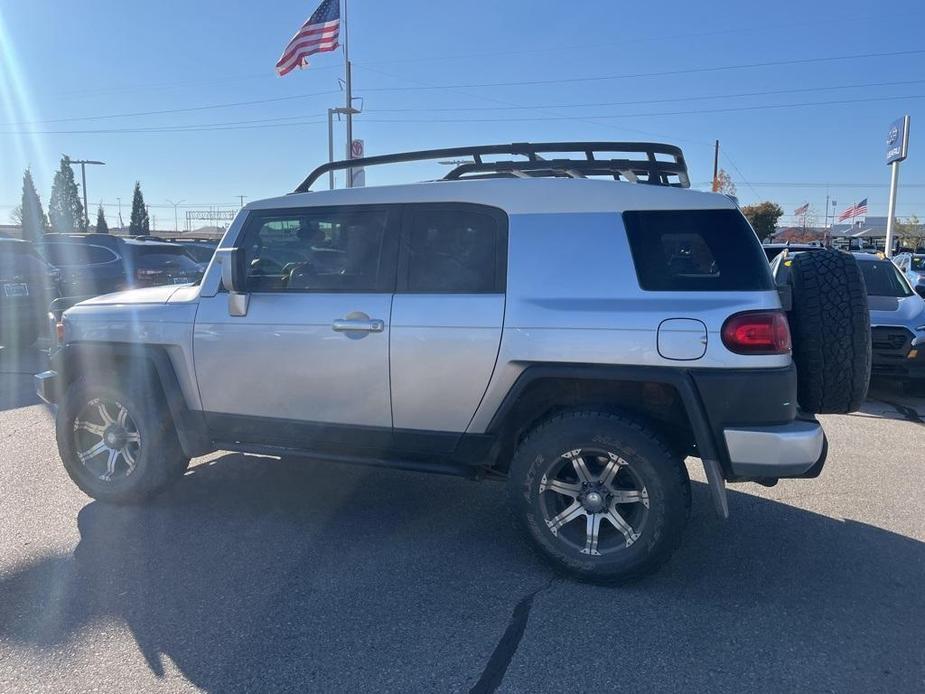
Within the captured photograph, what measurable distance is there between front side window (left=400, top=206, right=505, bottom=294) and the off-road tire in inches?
74.4

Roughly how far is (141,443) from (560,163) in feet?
10.4

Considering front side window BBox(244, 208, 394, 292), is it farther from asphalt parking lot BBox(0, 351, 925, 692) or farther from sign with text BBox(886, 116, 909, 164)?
sign with text BBox(886, 116, 909, 164)

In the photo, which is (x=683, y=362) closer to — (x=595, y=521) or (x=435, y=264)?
(x=595, y=521)

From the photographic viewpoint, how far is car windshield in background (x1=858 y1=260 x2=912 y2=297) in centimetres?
920

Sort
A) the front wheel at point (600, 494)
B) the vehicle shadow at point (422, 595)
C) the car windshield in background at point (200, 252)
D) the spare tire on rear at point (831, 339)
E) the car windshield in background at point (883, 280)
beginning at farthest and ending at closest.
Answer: the car windshield in background at point (200, 252) < the car windshield in background at point (883, 280) < the spare tire on rear at point (831, 339) < the front wheel at point (600, 494) < the vehicle shadow at point (422, 595)

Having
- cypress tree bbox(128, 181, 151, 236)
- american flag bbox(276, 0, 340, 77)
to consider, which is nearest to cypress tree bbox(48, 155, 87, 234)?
cypress tree bbox(128, 181, 151, 236)

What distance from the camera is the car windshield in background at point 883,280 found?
362 inches

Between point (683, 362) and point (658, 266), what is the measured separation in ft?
1.64

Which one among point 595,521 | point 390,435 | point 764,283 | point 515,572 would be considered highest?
point 764,283

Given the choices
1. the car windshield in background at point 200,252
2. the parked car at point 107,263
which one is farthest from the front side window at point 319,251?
the car windshield in background at point 200,252

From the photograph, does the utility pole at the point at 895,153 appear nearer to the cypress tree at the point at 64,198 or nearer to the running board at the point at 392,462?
the running board at the point at 392,462

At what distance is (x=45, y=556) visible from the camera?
A: 396 centimetres

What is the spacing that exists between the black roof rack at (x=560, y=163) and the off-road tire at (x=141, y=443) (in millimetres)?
1683

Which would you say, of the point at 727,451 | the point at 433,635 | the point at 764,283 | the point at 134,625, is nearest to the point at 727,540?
the point at 727,451
